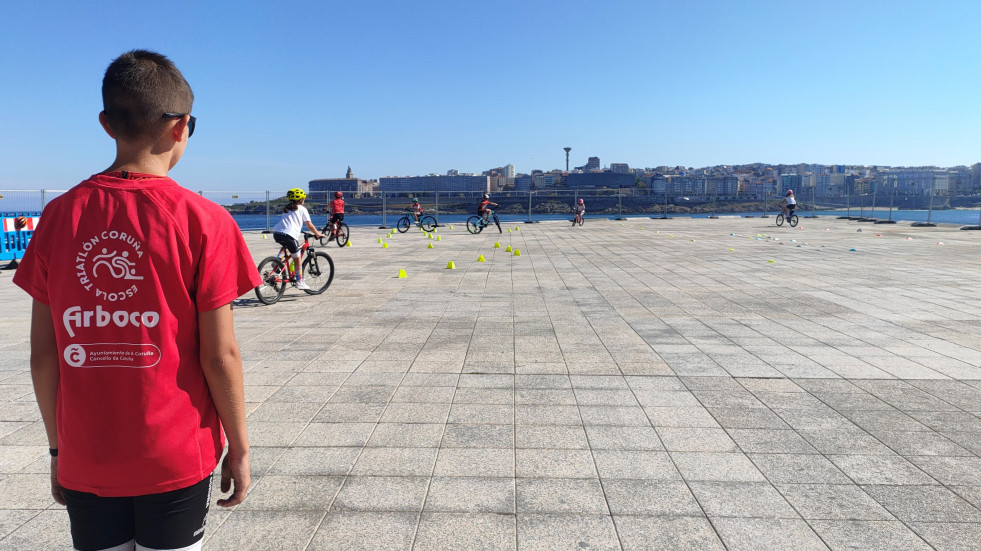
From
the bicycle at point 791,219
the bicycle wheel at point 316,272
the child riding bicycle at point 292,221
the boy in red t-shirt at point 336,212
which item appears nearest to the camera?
the child riding bicycle at point 292,221

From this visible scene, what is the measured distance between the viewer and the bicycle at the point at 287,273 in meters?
9.65

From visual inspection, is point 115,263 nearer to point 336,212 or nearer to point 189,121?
point 189,121

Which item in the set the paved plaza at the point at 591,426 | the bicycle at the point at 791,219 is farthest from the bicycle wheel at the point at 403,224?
the paved plaza at the point at 591,426

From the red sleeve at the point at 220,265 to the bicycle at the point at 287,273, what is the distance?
7788 millimetres

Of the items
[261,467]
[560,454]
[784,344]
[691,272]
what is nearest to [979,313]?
[784,344]

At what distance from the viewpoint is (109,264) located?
5.13 feet

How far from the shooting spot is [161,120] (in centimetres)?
170

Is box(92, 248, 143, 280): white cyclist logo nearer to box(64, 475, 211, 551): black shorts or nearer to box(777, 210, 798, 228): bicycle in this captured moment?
box(64, 475, 211, 551): black shorts

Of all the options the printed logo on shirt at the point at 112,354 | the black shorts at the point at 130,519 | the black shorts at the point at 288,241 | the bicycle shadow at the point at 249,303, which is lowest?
the bicycle shadow at the point at 249,303

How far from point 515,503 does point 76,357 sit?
225 cm

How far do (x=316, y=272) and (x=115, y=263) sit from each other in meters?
9.36

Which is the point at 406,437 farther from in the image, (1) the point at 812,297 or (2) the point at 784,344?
(1) the point at 812,297

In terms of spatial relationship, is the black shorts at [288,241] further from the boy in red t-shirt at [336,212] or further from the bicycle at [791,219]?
the bicycle at [791,219]

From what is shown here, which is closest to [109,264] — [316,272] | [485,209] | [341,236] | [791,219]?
[316,272]
